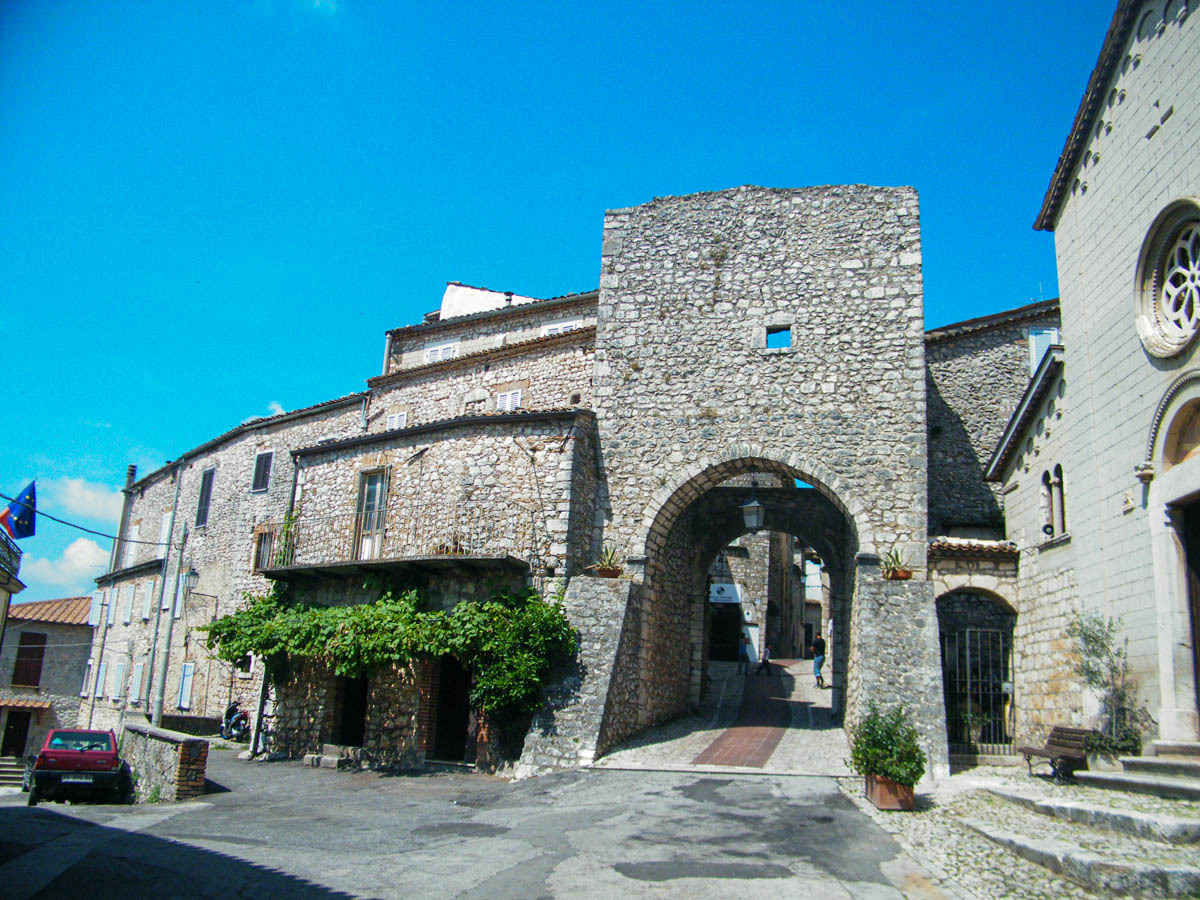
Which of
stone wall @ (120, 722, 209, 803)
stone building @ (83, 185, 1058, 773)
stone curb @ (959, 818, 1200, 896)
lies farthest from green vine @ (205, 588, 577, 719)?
stone curb @ (959, 818, 1200, 896)

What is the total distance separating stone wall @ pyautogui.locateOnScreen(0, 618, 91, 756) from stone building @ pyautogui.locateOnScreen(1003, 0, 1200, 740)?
1446 inches

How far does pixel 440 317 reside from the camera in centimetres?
3105

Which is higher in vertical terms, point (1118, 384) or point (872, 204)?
point (872, 204)

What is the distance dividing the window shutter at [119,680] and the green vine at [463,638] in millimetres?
18301

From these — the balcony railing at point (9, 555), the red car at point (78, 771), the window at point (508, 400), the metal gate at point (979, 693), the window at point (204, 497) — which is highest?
the window at point (508, 400)

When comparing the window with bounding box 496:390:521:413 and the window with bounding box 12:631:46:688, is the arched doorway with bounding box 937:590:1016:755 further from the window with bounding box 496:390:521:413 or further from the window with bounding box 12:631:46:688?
the window with bounding box 12:631:46:688

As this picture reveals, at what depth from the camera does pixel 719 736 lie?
1648cm

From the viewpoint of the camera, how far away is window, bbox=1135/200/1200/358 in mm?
10328

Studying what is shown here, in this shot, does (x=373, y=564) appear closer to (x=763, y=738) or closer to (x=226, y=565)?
(x=763, y=738)

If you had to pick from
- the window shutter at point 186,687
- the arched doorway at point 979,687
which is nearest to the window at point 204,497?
the window shutter at point 186,687

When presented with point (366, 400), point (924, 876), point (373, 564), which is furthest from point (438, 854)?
point (366, 400)

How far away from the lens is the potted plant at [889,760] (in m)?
10.3

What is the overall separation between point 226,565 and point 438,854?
2149 cm

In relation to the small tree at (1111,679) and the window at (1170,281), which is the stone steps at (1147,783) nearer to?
the small tree at (1111,679)
